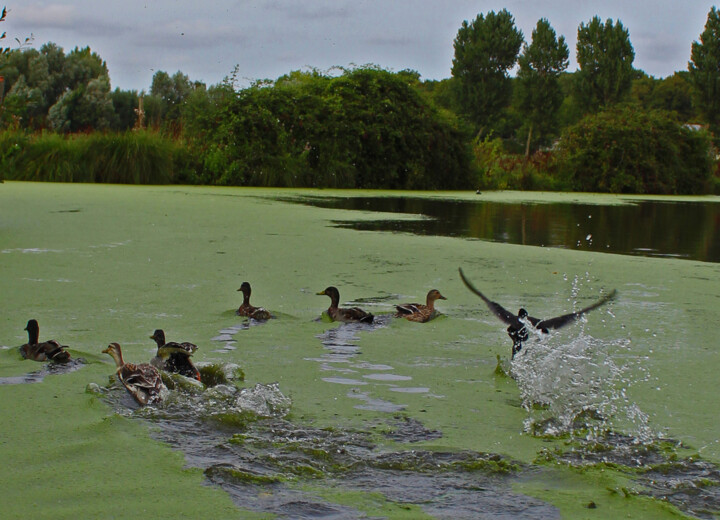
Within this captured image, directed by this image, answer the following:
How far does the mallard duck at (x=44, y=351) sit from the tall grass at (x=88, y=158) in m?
13.9

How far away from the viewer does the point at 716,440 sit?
3.02 meters

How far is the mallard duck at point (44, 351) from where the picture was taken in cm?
376

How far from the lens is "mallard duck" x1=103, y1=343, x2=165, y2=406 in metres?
3.33

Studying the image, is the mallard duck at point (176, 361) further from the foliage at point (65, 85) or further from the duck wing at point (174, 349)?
the foliage at point (65, 85)

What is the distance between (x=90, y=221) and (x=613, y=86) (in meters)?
36.8

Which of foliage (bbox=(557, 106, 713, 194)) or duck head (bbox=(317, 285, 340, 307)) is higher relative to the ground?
foliage (bbox=(557, 106, 713, 194))

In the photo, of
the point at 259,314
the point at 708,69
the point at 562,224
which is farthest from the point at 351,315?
the point at 708,69

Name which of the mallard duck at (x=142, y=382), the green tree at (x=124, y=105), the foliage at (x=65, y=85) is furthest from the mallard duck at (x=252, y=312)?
the green tree at (x=124, y=105)

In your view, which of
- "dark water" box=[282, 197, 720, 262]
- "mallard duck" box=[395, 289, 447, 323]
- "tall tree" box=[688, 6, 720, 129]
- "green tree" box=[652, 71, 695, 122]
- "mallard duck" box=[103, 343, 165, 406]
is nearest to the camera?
"mallard duck" box=[103, 343, 165, 406]

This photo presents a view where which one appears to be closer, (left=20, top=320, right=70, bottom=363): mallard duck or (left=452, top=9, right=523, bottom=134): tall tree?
(left=20, top=320, right=70, bottom=363): mallard duck

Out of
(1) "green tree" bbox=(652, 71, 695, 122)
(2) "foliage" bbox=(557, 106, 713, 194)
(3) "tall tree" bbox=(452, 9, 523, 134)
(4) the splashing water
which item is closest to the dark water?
(4) the splashing water

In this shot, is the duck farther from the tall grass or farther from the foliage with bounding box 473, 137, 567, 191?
the foliage with bounding box 473, 137, 567, 191

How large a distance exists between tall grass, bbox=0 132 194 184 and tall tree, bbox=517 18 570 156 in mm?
28605

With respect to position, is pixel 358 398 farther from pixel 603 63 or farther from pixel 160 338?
pixel 603 63
